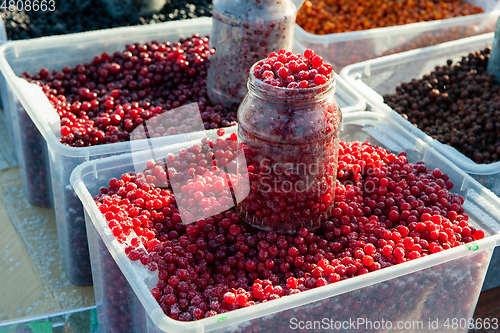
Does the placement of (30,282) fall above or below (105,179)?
below

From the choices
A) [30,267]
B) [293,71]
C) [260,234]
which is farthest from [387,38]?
[30,267]

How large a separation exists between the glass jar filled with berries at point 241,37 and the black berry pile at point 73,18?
1013mm

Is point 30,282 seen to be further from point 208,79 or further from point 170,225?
point 208,79

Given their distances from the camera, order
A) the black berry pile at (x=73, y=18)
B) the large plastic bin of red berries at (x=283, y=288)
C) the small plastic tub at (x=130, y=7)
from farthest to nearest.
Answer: the small plastic tub at (x=130, y=7)
the black berry pile at (x=73, y=18)
the large plastic bin of red berries at (x=283, y=288)

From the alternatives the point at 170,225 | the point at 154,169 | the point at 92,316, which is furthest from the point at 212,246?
the point at 92,316

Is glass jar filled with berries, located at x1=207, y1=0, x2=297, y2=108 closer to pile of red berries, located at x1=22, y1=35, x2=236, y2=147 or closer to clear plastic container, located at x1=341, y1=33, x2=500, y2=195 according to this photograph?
pile of red berries, located at x1=22, y1=35, x2=236, y2=147

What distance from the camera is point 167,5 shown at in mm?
3104

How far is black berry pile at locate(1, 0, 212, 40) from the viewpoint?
2.76 m

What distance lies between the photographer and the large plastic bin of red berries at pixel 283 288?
3.66ft

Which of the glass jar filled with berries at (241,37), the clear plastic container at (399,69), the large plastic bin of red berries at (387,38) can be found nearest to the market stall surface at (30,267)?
the glass jar filled with berries at (241,37)

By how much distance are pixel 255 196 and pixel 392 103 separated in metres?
1.18

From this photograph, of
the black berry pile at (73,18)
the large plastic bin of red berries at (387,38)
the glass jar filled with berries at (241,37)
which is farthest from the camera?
the black berry pile at (73,18)

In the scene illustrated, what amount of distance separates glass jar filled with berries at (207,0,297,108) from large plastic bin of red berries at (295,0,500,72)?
54cm

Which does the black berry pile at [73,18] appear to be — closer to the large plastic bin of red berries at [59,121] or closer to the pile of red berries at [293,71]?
the large plastic bin of red berries at [59,121]
